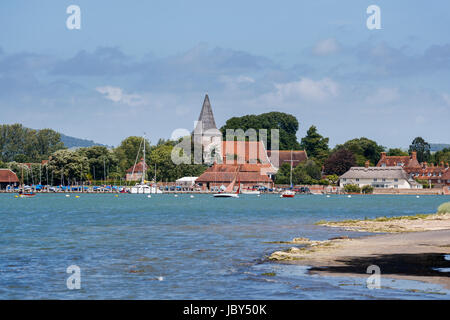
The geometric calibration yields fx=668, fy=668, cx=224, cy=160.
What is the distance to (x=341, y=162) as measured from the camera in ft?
631

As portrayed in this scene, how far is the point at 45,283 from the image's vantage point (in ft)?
84.2

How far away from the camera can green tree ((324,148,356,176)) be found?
192 metres

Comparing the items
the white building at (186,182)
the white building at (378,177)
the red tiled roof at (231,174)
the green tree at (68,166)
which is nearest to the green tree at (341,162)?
the white building at (378,177)

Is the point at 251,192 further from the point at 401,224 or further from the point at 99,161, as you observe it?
the point at 401,224

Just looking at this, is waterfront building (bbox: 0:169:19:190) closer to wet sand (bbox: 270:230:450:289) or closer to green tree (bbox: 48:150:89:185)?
green tree (bbox: 48:150:89:185)

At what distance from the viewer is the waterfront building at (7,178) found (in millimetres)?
195750

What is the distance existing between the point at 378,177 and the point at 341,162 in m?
12.4

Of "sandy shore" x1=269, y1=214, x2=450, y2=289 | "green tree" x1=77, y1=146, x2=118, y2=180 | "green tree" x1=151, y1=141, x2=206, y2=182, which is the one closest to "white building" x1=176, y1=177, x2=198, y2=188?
"green tree" x1=151, y1=141, x2=206, y2=182

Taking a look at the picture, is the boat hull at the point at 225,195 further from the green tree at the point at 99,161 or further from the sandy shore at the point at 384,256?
the sandy shore at the point at 384,256

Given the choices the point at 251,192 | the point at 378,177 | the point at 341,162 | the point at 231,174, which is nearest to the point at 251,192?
the point at 251,192

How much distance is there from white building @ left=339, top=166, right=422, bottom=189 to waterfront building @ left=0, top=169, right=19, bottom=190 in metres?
95.3
